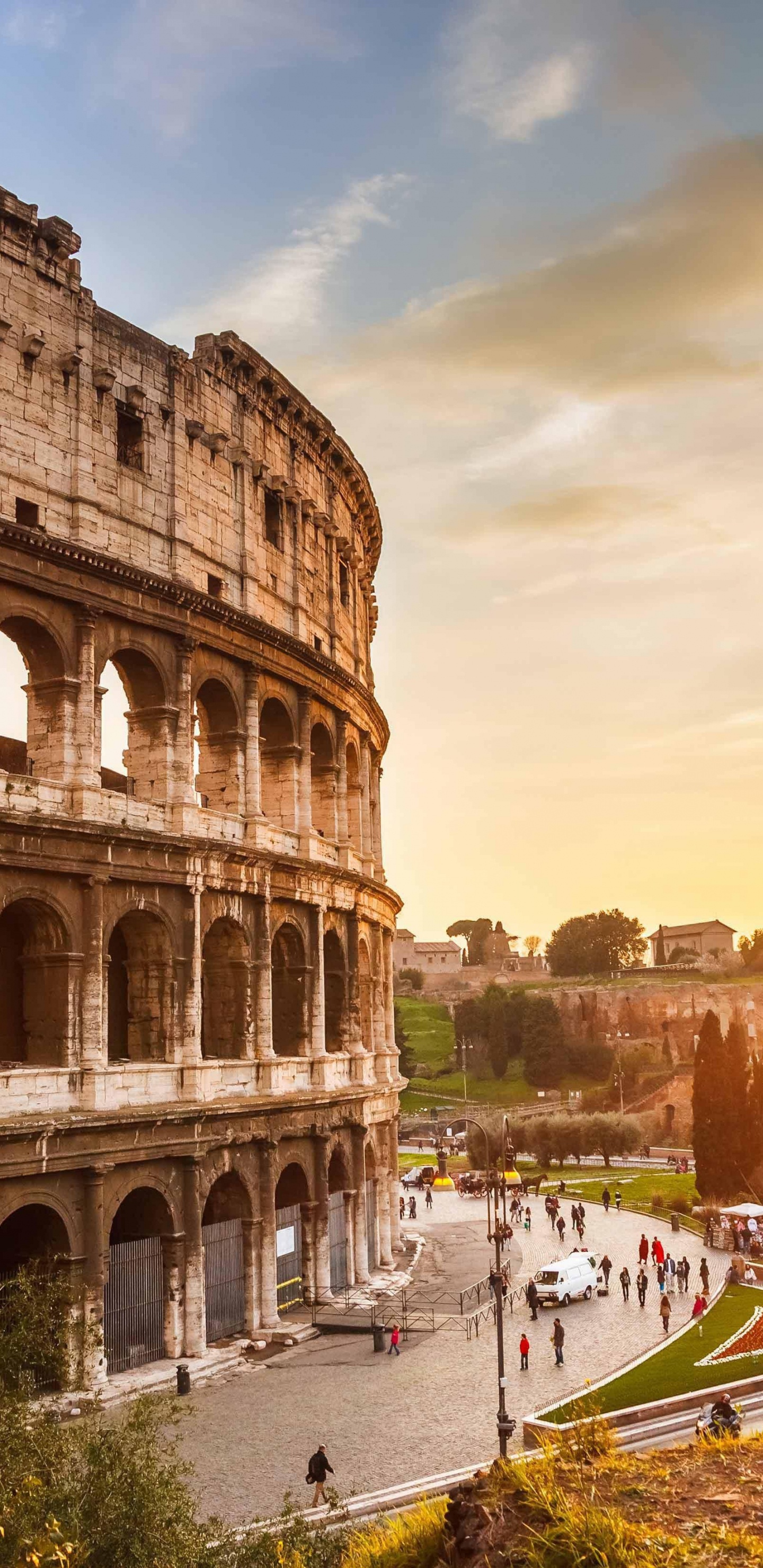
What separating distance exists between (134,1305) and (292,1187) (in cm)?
756

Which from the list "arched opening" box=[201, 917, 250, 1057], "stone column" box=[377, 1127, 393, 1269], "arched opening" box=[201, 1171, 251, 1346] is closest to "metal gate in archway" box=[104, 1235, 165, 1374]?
"arched opening" box=[201, 1171, 251, 1346]

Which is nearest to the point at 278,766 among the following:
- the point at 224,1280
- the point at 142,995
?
the point at 142,995

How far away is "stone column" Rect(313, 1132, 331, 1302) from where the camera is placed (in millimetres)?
31641

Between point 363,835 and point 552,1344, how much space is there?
1536 centimetres

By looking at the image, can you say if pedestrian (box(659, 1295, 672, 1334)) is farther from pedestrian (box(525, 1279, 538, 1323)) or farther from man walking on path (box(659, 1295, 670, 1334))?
pedestrian (box(525, 1279, 538, 1323))

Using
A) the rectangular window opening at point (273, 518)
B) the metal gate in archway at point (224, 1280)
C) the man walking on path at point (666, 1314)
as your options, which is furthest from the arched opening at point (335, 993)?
the rectangular window opening at point (273, 518)

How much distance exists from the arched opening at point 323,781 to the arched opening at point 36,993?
40.0ft

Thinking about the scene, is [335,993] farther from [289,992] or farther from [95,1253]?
[95,1253]

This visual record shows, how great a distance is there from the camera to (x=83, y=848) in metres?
24.8

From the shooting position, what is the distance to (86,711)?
25.5 meters

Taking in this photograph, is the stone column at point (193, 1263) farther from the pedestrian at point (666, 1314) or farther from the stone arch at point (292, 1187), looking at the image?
the pedestrian at point (666, 1314)

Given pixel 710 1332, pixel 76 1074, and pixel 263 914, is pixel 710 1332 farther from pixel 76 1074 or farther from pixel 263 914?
pixel 76 1074

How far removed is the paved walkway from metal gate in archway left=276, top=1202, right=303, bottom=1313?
1.94 metres

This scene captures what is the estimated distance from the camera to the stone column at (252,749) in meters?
30.4
